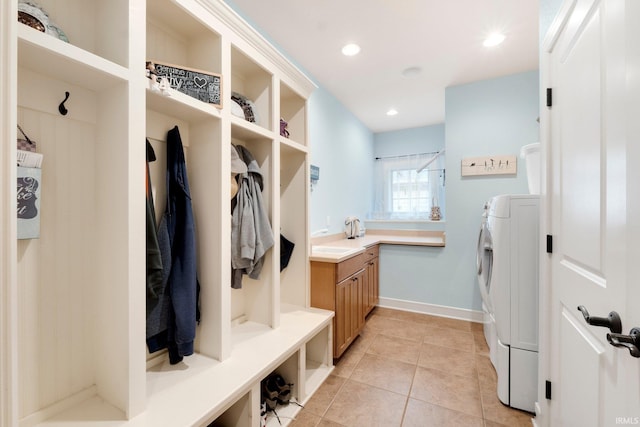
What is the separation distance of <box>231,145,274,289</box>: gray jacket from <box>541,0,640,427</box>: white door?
1530mm

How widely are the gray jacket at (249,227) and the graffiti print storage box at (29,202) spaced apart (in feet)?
2.78

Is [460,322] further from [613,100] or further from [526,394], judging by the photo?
[613,100]

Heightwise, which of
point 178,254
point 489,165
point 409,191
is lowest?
point 178,254

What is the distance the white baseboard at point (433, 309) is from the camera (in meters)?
3.04

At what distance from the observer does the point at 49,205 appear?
1004 millimetres

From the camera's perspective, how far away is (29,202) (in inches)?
36.0

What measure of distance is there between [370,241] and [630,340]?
2.57 metres

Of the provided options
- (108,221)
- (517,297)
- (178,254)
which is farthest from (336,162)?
(108,221)

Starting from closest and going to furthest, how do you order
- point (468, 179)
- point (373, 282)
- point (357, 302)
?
point (357, 302)
point (468, 179)
point (373, 282)

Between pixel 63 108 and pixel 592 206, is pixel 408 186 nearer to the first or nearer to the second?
pixel 592 206

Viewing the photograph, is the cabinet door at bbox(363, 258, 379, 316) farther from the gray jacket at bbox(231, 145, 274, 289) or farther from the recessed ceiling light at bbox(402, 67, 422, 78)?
the recessed ceiling light at bbox(402, 67, 422, 78)

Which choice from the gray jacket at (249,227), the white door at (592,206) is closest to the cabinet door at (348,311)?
the gray jacket at (249,227)

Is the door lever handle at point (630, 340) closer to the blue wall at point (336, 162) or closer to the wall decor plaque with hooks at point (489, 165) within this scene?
the blue wall at point (336, 162)

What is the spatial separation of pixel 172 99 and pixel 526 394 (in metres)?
2.63
